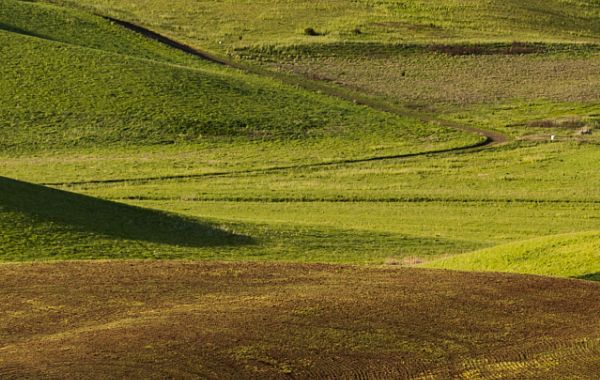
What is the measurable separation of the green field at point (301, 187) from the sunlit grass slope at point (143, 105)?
0.22 m

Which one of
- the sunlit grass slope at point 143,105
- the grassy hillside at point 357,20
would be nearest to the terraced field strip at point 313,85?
the sunlit grass slope at point 143,105

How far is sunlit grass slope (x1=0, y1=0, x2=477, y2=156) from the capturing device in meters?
73.6

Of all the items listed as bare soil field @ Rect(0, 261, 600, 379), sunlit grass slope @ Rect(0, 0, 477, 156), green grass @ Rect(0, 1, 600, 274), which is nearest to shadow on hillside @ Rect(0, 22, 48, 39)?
sunlit grass slope @ Rect(0, 0, 477, 156)

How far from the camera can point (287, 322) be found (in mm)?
25297

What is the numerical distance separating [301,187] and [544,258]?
25.1m

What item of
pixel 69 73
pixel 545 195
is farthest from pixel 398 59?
pixel 545 195

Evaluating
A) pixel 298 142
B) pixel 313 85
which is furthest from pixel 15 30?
pixel 298 142

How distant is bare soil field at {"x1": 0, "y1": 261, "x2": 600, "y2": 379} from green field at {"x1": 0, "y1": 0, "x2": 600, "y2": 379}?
0.26ft

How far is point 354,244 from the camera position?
136 ft

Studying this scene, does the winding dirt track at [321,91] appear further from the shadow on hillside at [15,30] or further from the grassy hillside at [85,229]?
the grassy hillside at [85,229]

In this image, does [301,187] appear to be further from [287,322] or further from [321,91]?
[287,322]

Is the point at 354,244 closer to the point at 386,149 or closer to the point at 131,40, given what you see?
the point at 386,149

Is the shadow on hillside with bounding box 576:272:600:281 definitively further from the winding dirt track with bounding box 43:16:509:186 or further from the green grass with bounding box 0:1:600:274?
the winding dirt track with bounding box 43:16:509:186

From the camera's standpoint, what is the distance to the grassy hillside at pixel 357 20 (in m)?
105
